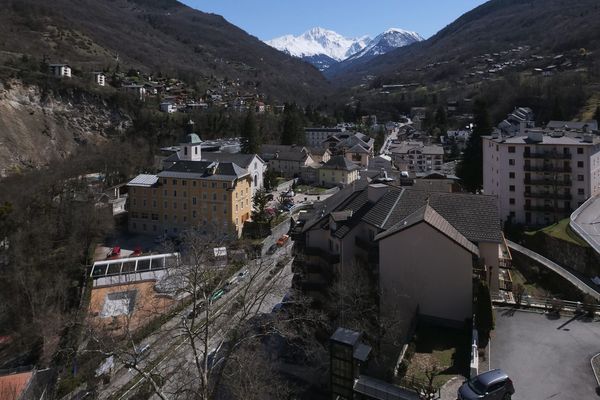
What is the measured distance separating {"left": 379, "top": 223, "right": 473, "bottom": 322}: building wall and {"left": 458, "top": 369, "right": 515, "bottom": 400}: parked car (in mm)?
6289

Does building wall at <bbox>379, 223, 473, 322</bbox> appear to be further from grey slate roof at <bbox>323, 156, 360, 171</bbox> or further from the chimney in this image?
grey slate roof at <bbox>323, 156, 360, 171</bbox>

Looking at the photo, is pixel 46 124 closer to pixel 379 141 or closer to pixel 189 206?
pixel 189 206

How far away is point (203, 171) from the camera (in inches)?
1907

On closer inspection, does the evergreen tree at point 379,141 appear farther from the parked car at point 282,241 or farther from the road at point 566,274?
the road at point 566,274

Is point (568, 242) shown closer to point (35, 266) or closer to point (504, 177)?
point (504, 177)

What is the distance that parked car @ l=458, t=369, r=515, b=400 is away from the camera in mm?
13328

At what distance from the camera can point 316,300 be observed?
26.5m

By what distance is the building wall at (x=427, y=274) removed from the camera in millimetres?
20156

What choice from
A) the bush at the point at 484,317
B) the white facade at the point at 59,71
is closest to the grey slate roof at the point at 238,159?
the bush at the point at 484,317

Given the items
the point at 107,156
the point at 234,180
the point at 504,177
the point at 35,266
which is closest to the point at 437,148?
the point at 504,177

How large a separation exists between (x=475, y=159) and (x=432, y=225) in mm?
35347

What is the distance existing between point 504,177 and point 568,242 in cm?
→ 1079

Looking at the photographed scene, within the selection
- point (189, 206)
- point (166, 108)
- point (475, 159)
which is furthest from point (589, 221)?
point (166, 108)

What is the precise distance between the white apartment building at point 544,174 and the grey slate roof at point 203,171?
2560 centimetres
